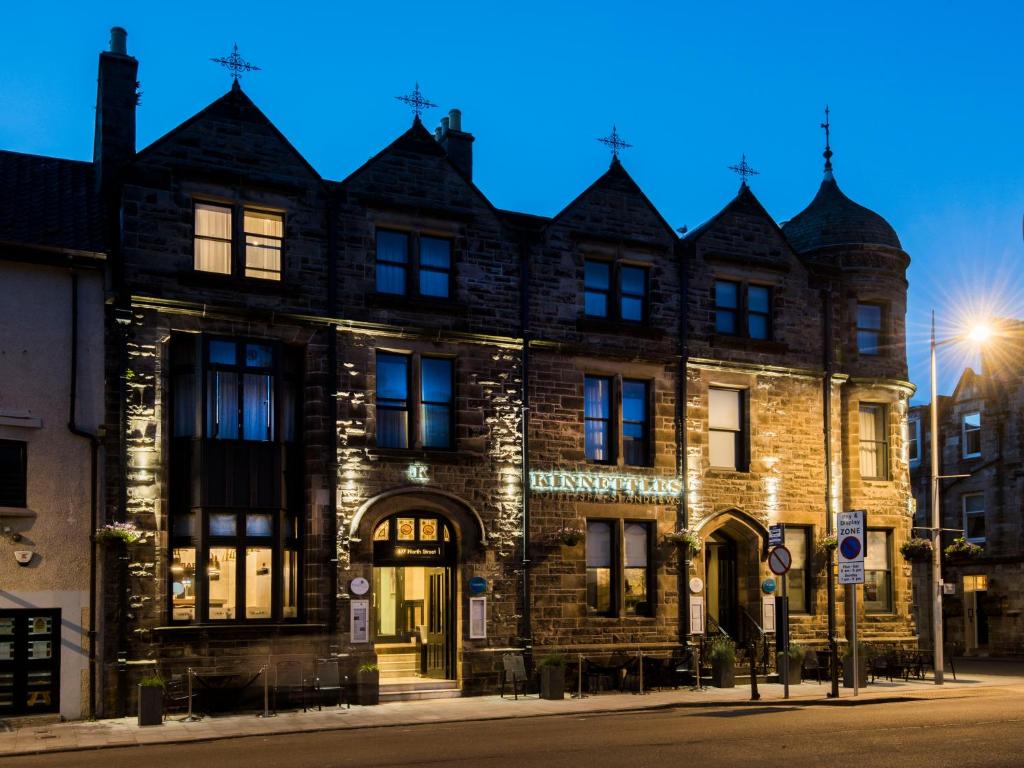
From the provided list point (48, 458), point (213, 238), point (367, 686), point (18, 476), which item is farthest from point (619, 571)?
point (18, 476)

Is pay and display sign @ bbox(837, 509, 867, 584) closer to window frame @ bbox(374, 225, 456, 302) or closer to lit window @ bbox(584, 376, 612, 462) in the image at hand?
lit window @ bbox(584, 376, 612, 462)

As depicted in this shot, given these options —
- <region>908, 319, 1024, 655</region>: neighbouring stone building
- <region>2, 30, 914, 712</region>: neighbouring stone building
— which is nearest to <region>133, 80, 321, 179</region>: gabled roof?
<region>2, 30, 914, 712</region>: neighbouring stone building

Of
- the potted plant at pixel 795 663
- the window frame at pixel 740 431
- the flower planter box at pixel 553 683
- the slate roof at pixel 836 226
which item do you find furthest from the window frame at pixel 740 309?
the flower planter box at pixel 553 683

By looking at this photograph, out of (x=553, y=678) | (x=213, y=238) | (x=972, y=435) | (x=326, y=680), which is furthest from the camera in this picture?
(x=972, y=435)

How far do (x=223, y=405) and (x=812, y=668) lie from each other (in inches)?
587

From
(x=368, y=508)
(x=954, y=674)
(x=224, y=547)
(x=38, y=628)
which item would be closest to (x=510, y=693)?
(x=368, y=508)

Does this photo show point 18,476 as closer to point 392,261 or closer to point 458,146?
point 392,261

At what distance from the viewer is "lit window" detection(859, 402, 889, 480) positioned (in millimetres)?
31438

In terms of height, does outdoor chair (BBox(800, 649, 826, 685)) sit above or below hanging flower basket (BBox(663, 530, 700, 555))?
below

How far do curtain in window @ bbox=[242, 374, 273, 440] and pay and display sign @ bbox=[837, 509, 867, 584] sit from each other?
11309mm

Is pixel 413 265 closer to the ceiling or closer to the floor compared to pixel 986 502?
closer to the ceiling

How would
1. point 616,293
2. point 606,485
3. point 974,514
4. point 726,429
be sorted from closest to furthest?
point 606,485 → point 616,293 → point 726,429 → point 974,514

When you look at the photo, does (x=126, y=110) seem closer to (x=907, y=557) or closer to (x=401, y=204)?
(x=401, y=204)

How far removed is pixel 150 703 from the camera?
20.9 meters
